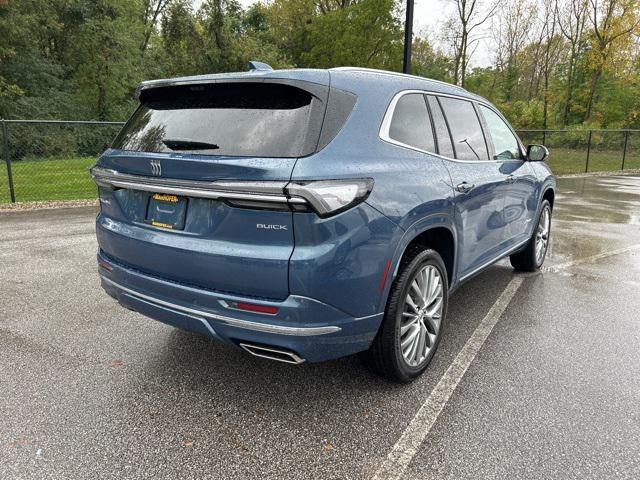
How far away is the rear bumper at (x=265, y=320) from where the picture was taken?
2.36 metres

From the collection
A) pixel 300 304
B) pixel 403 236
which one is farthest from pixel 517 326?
pixel 300 304

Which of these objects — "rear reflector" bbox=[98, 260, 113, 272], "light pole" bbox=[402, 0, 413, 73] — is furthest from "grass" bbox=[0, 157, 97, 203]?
"rear reflector" bbox=[98, 260, 113, 272]

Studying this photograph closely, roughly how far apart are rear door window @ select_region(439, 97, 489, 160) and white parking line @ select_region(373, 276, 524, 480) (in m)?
1.39

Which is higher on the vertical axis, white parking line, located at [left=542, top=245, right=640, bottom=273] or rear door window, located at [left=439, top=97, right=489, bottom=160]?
rear door window, located at [left=439, top=97, right=489, bottom=160]

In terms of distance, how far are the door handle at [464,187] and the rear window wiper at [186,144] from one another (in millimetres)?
1737

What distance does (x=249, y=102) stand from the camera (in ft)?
8.57

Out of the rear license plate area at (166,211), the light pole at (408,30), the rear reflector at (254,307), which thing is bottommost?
the rear reflector at (254,307)

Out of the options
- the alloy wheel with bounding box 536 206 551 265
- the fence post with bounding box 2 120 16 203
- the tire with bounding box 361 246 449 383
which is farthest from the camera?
the fence post with bounding box 2 120 16 203

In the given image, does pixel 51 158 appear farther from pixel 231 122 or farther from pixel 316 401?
pixel 316 401

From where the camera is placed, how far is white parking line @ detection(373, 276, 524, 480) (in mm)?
2330

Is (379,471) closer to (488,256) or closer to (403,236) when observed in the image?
(403,236)

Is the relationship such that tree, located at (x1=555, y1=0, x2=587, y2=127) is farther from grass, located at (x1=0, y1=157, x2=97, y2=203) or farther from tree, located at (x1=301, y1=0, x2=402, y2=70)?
grass, located at (x1=0, y1=157, x2=97, y2=203)

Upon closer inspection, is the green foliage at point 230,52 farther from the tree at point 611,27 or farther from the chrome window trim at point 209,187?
the chrome window trim at point 209,187

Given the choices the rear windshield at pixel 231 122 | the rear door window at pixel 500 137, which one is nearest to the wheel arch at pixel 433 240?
the rear windshield at pixel 231 122
